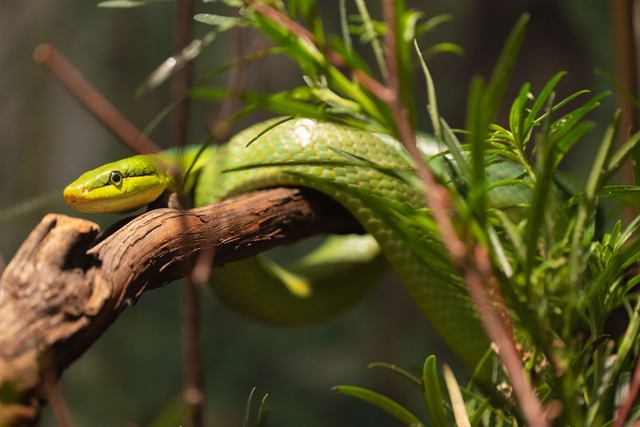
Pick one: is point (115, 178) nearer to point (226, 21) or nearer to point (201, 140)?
point (226, 21)

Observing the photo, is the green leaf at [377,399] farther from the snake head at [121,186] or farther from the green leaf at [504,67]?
the snake head at [121,186]

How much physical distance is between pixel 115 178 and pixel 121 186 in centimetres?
2

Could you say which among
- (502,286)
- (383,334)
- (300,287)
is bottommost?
(383,334)

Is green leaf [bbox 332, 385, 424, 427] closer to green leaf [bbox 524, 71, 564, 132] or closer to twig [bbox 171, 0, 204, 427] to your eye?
twig [bbox 171, 0, 204, 427]

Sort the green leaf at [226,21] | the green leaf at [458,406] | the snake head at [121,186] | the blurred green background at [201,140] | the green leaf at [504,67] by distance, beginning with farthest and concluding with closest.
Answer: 1. the blurred green background at [201,140]
2. the snake head at [121,186]
3. the green leaf at [458,406]
4. the green leaf at [226,21]
5. the green leaf at [504,67]

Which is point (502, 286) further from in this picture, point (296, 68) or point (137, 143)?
point (296, 68)

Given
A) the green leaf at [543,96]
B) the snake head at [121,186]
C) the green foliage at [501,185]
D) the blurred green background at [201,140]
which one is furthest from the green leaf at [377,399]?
the blurred green background at [201,140]

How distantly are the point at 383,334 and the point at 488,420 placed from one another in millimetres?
2330

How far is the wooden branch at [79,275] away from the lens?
2.11 ft

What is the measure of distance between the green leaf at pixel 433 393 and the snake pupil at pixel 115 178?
83cm

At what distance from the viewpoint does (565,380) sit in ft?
2.06

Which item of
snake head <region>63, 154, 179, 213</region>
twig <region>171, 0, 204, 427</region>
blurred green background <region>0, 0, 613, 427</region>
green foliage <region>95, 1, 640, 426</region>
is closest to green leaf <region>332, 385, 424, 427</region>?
green foliage <region>95, 1, 640, 426</region>

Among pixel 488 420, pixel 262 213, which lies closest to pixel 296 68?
pixel 262 213

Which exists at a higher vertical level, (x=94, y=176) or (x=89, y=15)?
(x=89, y=15)
